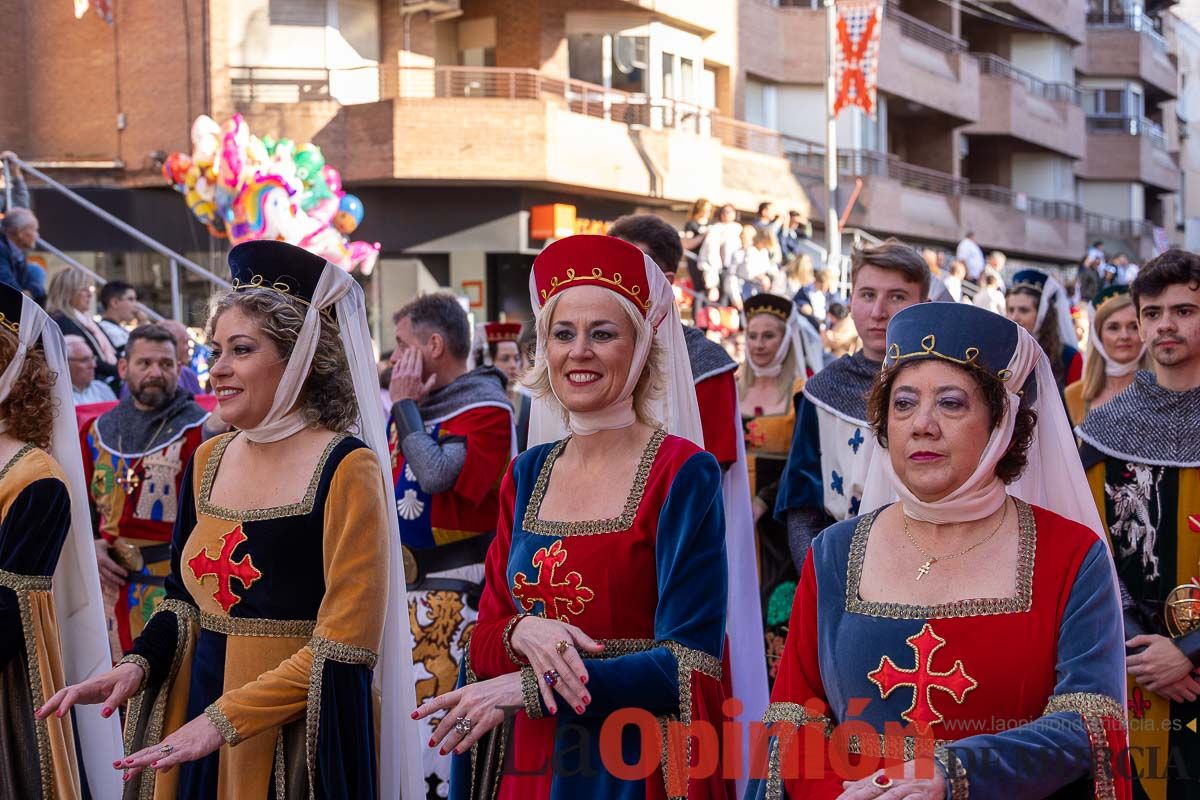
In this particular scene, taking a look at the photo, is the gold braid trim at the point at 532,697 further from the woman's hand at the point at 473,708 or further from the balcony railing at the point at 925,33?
the balcony railing at the point at 925,33

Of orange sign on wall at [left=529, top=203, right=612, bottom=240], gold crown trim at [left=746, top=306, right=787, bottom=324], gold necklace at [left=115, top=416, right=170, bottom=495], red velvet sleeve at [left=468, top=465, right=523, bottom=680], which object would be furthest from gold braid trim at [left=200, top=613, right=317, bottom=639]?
orange sign on wall at [left=529, top=203, right=612, bottom=240]

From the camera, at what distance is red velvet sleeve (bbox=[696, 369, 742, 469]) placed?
540cm

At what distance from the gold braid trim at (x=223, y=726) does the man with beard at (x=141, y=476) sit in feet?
9.99

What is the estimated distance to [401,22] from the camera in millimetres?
22281

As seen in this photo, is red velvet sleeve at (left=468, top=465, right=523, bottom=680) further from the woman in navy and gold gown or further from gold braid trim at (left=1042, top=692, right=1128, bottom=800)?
gold braid trim at (left=1042, top=692, right=1128, bottom=800)

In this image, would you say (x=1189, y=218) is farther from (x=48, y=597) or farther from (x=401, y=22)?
(x=48, y=597)

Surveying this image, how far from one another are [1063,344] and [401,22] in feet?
55.2

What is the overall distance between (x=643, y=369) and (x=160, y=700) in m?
1.65

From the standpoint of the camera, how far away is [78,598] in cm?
454

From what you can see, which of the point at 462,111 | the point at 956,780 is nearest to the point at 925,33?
the point at 462,111

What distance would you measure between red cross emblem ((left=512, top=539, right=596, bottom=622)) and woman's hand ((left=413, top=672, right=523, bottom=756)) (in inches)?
9.0

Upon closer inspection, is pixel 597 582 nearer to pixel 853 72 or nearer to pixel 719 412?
pixel 719 412

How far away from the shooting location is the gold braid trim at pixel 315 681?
3672 mm

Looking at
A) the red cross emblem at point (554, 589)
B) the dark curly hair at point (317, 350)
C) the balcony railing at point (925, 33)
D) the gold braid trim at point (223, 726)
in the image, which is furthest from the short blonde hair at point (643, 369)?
the balcony railing at point (925, 33)
